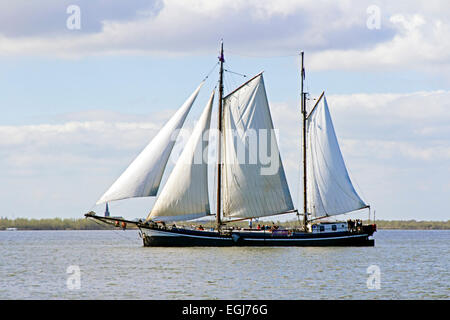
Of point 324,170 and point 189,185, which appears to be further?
point 324,170

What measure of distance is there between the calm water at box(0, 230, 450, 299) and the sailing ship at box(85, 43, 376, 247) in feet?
6.61

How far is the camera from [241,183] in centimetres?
6912

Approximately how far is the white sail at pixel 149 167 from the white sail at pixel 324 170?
1306 centimetres

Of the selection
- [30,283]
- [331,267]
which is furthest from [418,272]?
[30,283]

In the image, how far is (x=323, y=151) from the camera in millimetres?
72250

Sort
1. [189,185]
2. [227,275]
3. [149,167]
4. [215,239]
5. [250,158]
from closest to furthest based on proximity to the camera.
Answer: [227,275], [149,167], [189,185], [250,158], [215,239]

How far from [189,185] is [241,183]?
5.18 metres

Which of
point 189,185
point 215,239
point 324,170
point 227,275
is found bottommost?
point 227,275

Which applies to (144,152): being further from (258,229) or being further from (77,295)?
(77,295)

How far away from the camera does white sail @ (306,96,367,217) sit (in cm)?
7231

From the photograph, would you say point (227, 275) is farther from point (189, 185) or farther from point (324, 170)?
point (324, 170)

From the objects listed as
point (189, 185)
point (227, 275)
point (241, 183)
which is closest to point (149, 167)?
point (189, 185)

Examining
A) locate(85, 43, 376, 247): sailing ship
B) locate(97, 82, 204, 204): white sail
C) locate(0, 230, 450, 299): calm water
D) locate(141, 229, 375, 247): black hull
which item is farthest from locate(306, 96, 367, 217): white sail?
locate(97, 82, 204, 204): white sail

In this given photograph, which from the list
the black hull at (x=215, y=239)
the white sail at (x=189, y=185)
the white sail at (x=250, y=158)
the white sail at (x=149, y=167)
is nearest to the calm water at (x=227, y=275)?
the black hull at (x=215, y=239)
